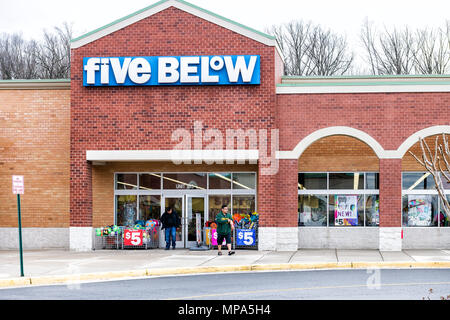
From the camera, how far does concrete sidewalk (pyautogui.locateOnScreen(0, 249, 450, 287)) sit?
56.9 ft

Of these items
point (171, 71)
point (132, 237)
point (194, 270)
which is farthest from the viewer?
point (132, 237)

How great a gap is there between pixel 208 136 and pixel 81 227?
214 inches

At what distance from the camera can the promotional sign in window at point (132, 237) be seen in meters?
24.3

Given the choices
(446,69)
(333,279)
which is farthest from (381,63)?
(333,279)

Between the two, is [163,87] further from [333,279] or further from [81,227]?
[333,279]

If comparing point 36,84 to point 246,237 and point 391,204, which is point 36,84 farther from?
point 391,204

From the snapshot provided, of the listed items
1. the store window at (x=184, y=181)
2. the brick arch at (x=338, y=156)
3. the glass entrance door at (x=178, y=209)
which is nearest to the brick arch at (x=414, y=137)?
the brick arch at (x=338, y=156)

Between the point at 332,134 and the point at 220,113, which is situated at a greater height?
the point at 220,113

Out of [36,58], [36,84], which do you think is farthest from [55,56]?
[36,84]

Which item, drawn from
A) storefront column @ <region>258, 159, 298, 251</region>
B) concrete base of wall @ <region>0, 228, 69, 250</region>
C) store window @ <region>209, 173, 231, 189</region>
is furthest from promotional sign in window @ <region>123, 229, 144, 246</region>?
storefront column @ <region>258, 159, 298, 251</region>

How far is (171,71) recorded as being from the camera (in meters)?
23.6

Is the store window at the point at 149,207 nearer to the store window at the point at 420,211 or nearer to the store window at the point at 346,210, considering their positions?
the store window at the point at 346,210

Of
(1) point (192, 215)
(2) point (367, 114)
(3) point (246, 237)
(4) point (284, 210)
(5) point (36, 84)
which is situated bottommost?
(3) point (246, 237)

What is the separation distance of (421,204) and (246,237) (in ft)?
21.5
